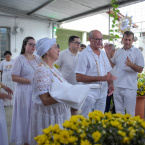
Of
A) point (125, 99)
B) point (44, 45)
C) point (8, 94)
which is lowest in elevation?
point (125, 99)

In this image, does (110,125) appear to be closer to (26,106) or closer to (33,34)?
(26,106)

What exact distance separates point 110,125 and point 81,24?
966 centimetres

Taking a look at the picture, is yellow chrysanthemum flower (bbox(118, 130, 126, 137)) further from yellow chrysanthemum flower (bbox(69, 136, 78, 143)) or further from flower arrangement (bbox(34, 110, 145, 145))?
yellow chrysanthemum flower (bbox(69, 136, 78, 143))

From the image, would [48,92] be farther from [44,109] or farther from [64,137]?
[64,137]

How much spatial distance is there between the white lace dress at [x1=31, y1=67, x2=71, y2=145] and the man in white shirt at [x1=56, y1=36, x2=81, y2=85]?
5.47ft

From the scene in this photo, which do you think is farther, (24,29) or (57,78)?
(24,29)

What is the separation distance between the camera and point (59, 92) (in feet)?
4.73

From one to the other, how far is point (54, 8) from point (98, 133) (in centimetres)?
623

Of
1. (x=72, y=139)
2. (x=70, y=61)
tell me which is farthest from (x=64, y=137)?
(x=70, y=61)

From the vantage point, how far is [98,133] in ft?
2.74

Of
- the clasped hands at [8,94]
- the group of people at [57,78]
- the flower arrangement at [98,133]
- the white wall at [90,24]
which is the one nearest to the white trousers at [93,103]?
the group of people at [57,78]

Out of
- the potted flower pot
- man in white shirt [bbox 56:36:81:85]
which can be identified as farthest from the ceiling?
the potted flower pot

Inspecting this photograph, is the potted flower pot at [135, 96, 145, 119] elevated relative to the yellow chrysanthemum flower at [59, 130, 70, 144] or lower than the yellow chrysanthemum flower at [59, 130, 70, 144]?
lower

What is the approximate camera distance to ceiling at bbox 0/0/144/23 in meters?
5.71
